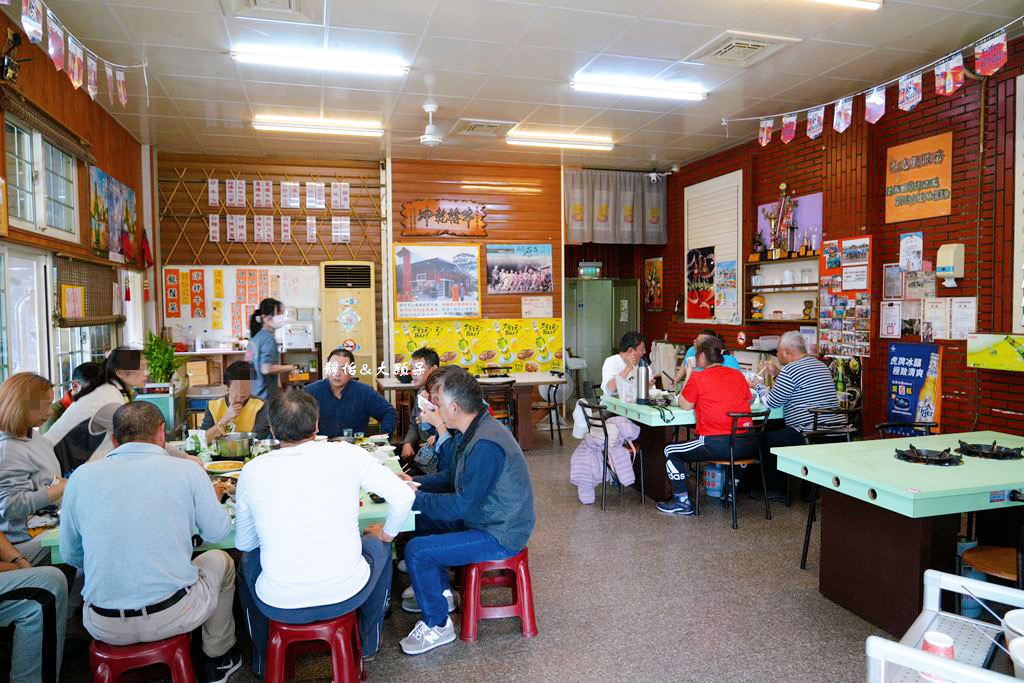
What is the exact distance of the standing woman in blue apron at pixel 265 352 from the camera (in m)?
5.42

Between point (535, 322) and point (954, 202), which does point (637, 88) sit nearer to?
point (954, 202)

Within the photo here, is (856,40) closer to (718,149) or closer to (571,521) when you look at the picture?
(718,149)

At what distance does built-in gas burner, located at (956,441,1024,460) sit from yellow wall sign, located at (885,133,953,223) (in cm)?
277

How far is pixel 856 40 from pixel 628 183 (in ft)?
15.2

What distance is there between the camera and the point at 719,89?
6047 mm

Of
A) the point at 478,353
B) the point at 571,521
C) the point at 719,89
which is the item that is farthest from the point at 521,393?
the point at 719,89

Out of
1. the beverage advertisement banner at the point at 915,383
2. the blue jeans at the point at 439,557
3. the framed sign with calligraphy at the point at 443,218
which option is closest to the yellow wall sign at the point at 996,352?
the beverage advertisement banner at the point at 915,383

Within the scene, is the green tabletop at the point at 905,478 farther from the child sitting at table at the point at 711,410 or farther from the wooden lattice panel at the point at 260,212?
the wooden lattice panel at the point at 260,212

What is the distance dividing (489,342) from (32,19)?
20.7ft

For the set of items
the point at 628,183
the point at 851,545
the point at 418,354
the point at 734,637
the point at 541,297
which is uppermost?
the point at 628,183

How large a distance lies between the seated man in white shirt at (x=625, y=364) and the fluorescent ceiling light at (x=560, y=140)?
2.98m

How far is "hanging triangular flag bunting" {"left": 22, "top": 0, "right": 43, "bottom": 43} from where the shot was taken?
3247mm

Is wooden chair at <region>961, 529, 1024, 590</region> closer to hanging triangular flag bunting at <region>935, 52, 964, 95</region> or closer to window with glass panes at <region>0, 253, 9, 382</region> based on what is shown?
hanging triangular flag bunting at <region>935, 52, 964, 95</region>

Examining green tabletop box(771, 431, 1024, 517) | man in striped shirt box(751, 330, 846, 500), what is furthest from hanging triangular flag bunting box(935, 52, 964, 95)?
green tabletop box(771, 431, 1024, 517)
